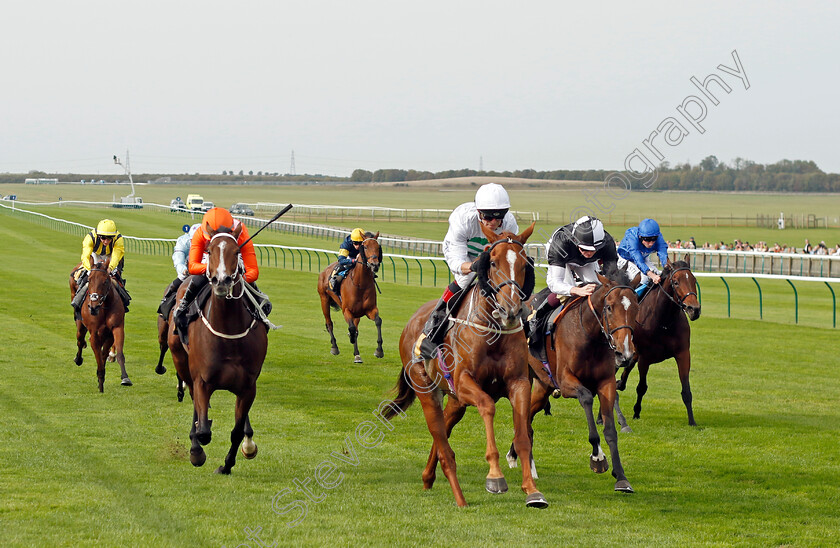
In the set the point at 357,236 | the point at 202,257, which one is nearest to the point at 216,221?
the point at 202,257

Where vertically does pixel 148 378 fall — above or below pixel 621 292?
below

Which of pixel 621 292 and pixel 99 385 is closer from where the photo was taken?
pixel 621 292

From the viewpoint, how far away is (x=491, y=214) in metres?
7.08

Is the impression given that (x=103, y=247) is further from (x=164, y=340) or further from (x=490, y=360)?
(x=490, y=360)

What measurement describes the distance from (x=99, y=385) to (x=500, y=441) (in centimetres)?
590

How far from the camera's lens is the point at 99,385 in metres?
12.6

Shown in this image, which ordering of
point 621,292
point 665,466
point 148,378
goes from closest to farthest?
point 621,292 < point 665,466 < point 148,378

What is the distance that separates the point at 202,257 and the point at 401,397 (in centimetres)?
226

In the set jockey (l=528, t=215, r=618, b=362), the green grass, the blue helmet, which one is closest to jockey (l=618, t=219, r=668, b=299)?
the blue helmet

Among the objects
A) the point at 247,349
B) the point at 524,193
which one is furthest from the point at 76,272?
the point at 524,193

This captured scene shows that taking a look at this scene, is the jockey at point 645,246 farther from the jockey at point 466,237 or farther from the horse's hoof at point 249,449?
the horse's hoof at point 249,449

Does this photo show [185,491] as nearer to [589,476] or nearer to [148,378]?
[589,476]

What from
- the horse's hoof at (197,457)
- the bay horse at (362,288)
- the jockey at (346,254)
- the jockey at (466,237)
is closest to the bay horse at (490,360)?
the jockey at (466,237)

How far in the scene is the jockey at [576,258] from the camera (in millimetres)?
8484
